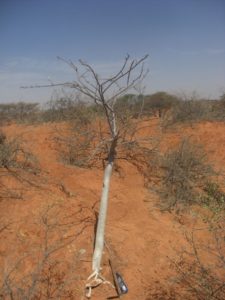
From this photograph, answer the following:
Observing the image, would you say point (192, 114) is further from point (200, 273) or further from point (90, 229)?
point (200, 273)

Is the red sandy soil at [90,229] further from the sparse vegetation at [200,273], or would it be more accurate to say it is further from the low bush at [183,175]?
the low bush at [183,175]

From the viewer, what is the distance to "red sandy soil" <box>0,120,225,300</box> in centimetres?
400

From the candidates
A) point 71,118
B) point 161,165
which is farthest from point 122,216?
point 71,118

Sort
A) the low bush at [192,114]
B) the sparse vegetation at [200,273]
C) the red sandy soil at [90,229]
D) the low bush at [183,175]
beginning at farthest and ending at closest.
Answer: the low bush at [192,114] < the low bush at [183,175] < the red sandy soil at [90,229] < the sparse vegetation at [200,273]

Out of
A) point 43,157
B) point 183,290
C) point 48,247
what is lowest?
point 183,290

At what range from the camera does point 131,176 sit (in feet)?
23.7

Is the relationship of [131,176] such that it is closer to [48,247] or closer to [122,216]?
[122,216]

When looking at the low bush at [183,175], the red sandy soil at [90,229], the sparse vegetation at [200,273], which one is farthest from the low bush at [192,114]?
the sparse vegetation at [200,273]

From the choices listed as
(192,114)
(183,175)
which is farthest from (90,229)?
(192,114)

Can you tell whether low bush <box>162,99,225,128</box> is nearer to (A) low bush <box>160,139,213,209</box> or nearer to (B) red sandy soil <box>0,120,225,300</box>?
(A) low bush <box>160,139,213,209</box>

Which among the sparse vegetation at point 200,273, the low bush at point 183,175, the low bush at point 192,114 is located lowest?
the sparse vegetation at point 200,273

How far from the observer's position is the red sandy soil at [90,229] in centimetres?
400

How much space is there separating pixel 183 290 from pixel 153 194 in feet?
9.26

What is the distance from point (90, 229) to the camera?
4.59 metres
